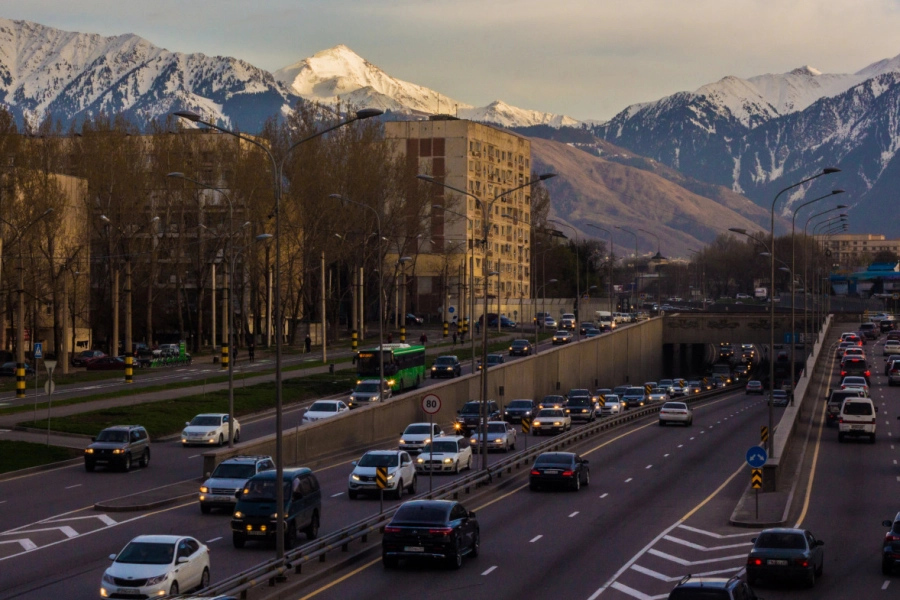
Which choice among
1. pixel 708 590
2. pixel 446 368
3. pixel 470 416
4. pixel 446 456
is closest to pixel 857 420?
pixel 470 416

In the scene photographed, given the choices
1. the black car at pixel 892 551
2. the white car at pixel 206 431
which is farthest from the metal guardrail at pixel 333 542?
the white car at pixel 206 431

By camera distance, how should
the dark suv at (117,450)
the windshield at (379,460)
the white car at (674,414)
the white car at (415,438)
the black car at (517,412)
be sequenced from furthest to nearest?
the white car at (674,414)
the black car at (517,412)
the white car at (415,438)
the dark suv at (117,450)
the windshield at (379,460)

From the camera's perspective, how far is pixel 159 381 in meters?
68.5

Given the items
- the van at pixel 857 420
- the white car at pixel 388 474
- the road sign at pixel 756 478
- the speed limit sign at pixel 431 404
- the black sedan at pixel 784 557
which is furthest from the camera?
the van at pixel 857 420

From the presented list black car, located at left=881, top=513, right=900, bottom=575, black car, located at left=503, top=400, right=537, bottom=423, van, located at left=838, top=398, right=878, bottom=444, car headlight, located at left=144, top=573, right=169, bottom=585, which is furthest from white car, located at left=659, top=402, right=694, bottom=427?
car headlight, located at left=144, top=573, right=169, bottom=585

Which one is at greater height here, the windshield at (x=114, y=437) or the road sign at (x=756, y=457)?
the road sign at (x=756, y=457)

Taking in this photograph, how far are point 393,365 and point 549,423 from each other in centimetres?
1276

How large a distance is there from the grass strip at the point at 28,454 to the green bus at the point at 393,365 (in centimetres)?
2432

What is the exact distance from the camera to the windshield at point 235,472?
3278cm

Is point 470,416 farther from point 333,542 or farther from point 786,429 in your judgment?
point 333,542

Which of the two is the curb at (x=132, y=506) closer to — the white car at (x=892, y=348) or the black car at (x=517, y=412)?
the black car at (x=517, y=412)

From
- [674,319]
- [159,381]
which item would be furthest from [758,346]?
[159,381]

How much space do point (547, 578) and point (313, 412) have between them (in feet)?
93.0

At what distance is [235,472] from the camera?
3297cm
